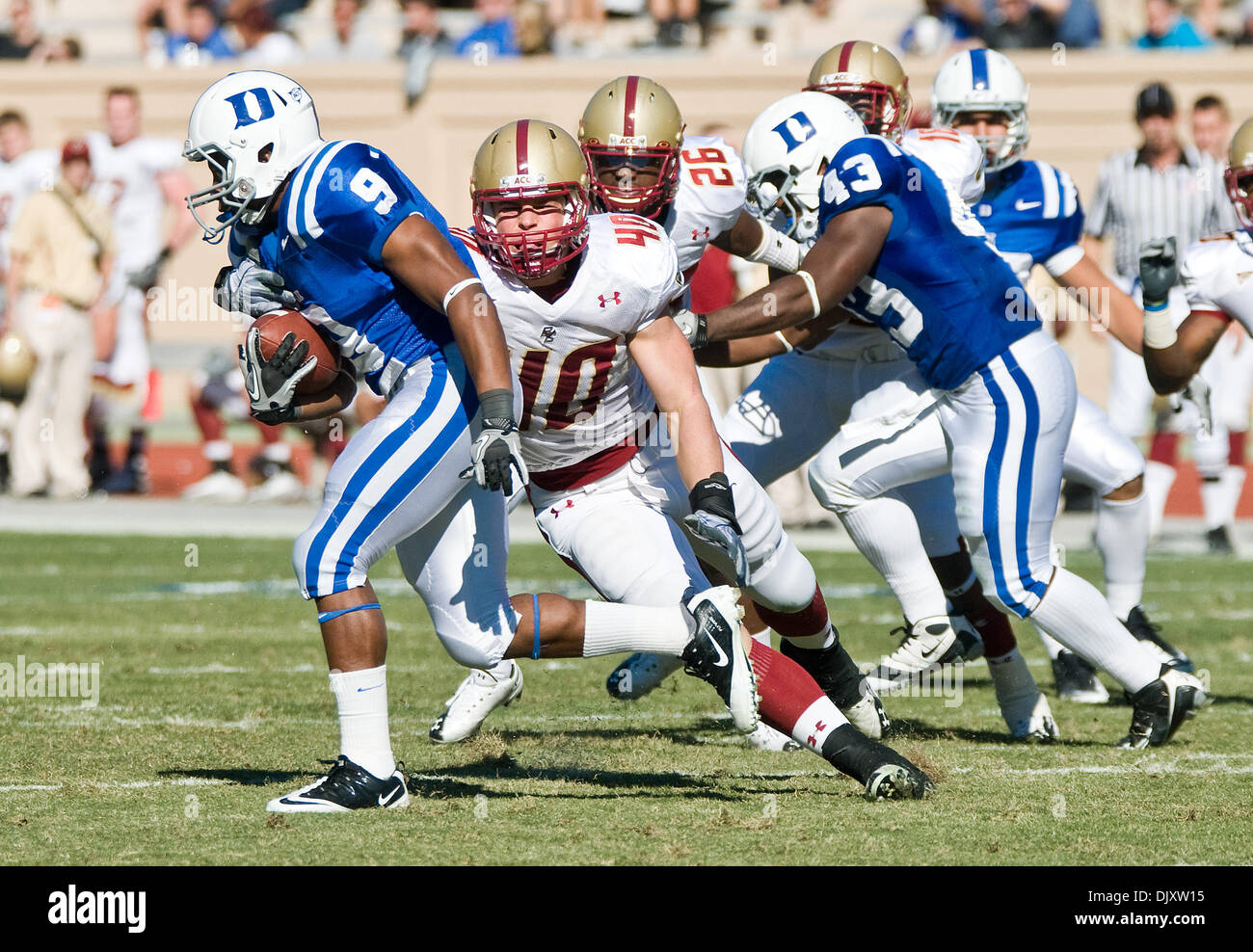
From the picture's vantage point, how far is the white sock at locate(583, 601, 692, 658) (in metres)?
4.29

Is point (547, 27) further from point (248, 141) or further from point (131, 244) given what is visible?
point (248, 141)

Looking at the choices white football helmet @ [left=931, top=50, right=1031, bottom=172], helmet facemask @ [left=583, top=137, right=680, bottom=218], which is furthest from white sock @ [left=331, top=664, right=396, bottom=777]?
white football helmet @ [left=931, top=50, right=1031, bottom=172]

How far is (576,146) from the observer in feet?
14.4

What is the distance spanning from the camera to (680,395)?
4.32 m

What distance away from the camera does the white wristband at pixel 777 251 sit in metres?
5.46

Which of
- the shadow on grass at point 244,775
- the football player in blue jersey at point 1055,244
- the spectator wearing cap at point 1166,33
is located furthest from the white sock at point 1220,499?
the spectator wearing cap at point 1166,33

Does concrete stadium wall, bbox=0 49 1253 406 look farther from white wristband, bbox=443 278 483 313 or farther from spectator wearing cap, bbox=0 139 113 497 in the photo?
white wristband, bbox=443 278 483 313

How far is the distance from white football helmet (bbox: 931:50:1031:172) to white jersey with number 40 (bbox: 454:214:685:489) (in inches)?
74.8

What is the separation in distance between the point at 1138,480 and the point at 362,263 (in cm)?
266

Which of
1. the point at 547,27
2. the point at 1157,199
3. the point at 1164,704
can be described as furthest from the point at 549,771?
the point at 547,27

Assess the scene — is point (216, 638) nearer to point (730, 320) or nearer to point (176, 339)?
point (730, 320)

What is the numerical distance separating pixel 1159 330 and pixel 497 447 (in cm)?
224

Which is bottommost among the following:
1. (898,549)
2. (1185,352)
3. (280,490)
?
(280,490)
